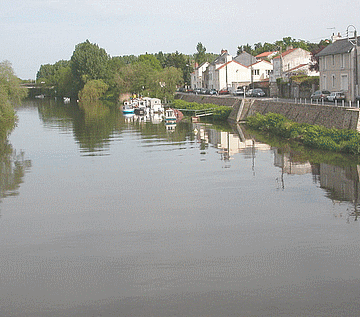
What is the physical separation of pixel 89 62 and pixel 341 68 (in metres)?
89.6

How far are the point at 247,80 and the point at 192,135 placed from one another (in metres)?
48.7

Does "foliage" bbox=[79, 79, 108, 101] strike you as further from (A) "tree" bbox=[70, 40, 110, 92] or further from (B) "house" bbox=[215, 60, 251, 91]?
(B) "house" bbox=[215, 60, 251, 91]

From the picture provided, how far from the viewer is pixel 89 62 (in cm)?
12862

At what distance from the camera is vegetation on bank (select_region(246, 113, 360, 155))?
31.5m

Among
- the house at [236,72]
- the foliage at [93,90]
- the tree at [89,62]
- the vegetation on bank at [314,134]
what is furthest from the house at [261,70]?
the tree at [89,62]

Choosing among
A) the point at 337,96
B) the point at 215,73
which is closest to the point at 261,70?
the point at 215,73

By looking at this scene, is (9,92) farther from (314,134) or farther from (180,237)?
(180,237)

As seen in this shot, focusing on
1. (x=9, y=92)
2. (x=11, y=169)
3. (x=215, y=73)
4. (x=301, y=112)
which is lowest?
(x=11, y=169)

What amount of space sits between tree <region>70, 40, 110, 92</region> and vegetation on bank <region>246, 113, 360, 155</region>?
8935 cm

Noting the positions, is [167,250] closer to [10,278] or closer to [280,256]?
[280,256]

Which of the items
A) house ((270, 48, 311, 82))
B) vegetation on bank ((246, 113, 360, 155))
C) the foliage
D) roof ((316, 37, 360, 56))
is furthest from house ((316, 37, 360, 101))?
the foliage

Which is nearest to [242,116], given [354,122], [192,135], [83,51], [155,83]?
[192,135]

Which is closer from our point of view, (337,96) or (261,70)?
(337,96)

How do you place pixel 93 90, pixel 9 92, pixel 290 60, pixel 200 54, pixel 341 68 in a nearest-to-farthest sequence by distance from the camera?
pixel 341 68
pixel 9 92
pixel 290 60
pixel 93 90
pixel 200 54
